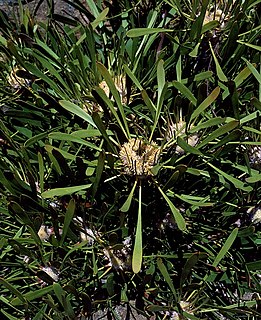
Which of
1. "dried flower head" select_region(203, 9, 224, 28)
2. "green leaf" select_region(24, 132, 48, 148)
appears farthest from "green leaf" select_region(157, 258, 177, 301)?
"dried flower head" select_region(203, 9, 224, 28)

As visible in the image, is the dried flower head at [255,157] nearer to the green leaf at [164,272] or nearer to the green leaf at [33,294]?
the green leaf at [164,272]

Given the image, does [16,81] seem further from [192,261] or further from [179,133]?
[192,261]

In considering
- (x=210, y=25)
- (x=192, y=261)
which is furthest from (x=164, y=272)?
(x=210, y=25)

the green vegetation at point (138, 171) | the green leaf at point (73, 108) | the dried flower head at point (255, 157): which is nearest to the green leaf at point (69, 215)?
the green vegetation at point (138, 171)

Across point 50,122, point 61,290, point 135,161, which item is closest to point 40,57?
point 50,122

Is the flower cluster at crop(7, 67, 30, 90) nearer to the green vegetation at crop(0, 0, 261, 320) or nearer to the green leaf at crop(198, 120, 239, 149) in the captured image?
the green vegetation at crop(0, 0, 261, 320)

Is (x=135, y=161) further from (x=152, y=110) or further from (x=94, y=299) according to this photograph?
(x=94, y=299)
